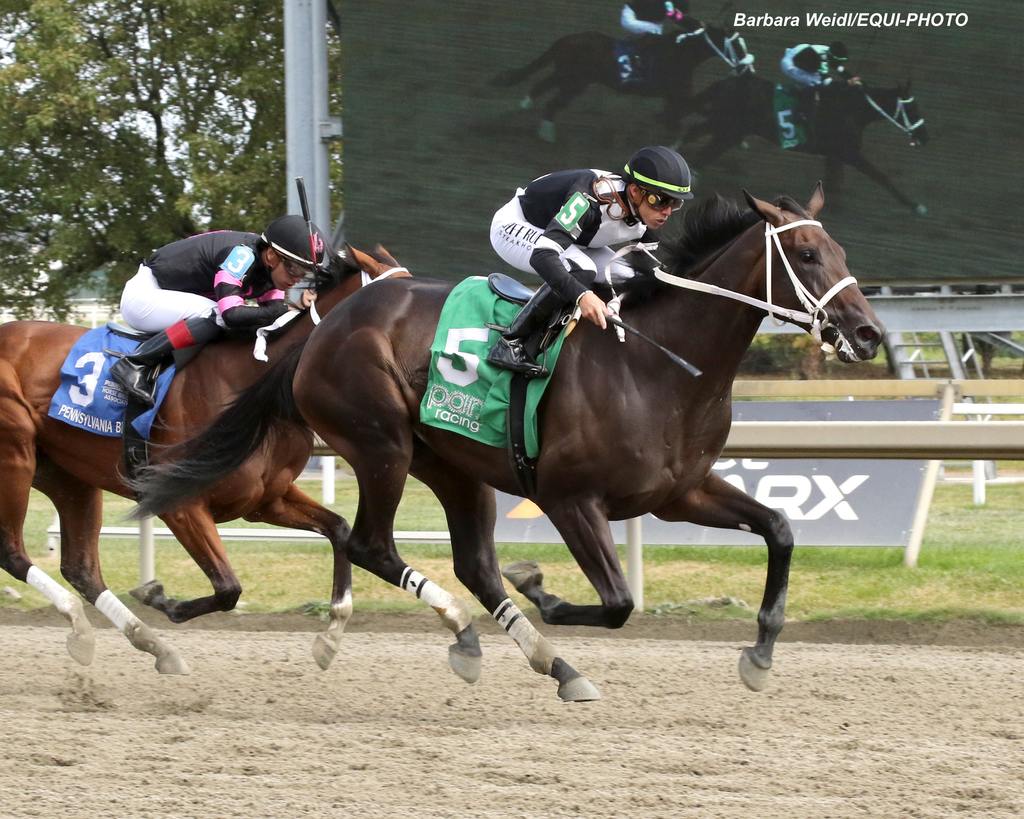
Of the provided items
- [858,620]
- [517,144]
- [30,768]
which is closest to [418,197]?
[517,144]

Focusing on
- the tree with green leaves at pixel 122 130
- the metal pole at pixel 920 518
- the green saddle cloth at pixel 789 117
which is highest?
the green saddle cloth at pixel 789 117

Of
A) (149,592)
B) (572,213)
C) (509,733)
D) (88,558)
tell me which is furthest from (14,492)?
(572,213)

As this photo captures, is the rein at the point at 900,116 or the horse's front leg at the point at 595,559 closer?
the horse's front leg at the point at 595,559

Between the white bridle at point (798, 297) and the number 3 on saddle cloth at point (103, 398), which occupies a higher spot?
the white bridle at point (798, 297)

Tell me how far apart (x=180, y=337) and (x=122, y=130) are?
10767 millimetres

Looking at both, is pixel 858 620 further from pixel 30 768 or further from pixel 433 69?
pixel 433 69

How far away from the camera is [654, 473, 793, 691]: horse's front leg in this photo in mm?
4586

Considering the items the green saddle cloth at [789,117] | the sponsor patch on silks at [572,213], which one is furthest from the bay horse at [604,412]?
the green saddle cloth at [789,117]

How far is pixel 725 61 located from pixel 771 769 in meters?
7.00

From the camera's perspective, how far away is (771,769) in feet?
12.2

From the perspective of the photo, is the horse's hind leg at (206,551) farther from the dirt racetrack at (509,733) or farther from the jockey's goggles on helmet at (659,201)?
the jockey's goggles on helmet at (659,201)

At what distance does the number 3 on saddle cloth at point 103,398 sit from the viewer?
5.55 meters

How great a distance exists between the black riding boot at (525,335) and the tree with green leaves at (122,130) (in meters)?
9.97

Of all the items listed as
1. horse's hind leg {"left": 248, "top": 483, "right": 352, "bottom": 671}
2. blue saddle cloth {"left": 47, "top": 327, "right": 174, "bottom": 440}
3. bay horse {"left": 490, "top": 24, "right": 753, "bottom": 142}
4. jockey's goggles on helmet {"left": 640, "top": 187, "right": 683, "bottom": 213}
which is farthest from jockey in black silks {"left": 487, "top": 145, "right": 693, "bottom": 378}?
bay horse {"left": 490, "top": 24, "right": 753, "bottom": 142}
